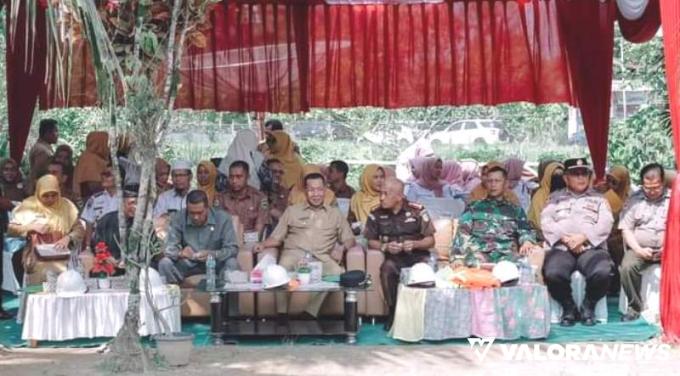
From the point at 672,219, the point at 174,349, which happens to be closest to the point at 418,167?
the point at 672,219

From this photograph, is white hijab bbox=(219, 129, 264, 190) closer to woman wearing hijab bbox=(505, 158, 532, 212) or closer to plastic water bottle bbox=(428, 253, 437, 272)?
woman wearing hijab bbox=(505, 158, 532, 212)

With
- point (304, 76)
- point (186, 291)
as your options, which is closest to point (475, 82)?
point (304, 76)

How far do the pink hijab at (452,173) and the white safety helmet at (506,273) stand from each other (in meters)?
4.51

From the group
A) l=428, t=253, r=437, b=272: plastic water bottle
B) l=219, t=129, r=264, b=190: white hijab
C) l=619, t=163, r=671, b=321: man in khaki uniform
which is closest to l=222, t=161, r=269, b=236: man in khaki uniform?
l=219, t=129, r=264, b=190: white hijab

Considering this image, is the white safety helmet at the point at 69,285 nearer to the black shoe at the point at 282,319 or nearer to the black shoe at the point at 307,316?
the black shoe at the point at 282,319

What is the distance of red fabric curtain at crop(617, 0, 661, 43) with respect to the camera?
372 inches

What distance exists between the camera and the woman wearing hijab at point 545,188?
30.5 feet

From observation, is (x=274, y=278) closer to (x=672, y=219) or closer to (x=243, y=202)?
(x=243, y=202)

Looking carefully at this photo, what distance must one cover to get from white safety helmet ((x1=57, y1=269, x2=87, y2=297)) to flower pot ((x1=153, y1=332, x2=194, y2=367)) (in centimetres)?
96

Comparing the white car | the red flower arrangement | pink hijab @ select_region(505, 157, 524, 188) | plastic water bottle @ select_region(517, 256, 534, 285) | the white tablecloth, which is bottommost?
the white tablecloth

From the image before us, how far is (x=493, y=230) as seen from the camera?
26.2ft

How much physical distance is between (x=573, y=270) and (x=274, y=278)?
239 cm

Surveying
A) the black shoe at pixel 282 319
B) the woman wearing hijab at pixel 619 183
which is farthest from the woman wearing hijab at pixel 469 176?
the black shoe at pixel 282 319

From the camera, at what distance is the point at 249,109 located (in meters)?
12.7
